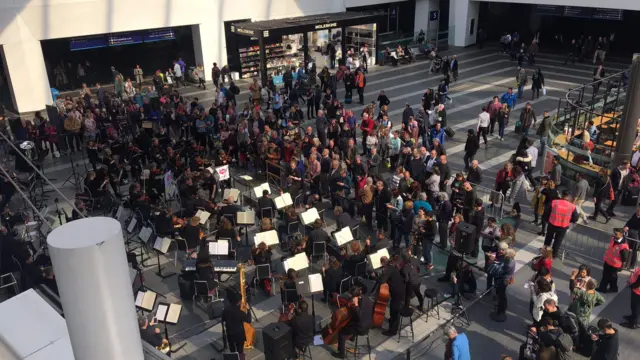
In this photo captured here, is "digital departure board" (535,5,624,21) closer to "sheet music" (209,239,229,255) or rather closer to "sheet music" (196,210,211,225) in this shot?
"sheet music" (196,210,211,225)

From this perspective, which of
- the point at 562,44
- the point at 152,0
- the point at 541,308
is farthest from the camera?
the point at 562,44

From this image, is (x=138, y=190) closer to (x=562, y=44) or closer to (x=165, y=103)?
(x=165, y=103)

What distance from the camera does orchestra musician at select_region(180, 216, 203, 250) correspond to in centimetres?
1195

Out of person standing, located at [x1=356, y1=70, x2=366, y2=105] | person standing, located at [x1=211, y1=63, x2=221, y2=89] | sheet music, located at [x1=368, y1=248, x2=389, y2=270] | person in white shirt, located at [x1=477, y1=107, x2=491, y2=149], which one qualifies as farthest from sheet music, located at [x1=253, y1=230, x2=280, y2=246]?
person standing, located at [x1=211, y1=63, x2=221, y2=89]

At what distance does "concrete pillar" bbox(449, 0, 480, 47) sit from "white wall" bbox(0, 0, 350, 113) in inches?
537

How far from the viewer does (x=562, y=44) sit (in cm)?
3775

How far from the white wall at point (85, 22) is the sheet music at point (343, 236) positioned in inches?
791


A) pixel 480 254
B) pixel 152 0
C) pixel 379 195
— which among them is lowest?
pixel 480 254

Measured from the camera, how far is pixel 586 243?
42.4ft

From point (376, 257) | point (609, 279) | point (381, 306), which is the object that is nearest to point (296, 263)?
point (376, 257)

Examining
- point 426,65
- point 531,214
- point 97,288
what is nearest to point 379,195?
point 531,214

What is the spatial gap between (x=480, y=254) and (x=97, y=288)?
391 inches

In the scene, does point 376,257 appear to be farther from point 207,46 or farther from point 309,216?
point 207,46

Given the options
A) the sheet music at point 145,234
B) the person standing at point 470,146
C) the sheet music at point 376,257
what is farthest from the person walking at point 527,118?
the sheet music at point 145,234
